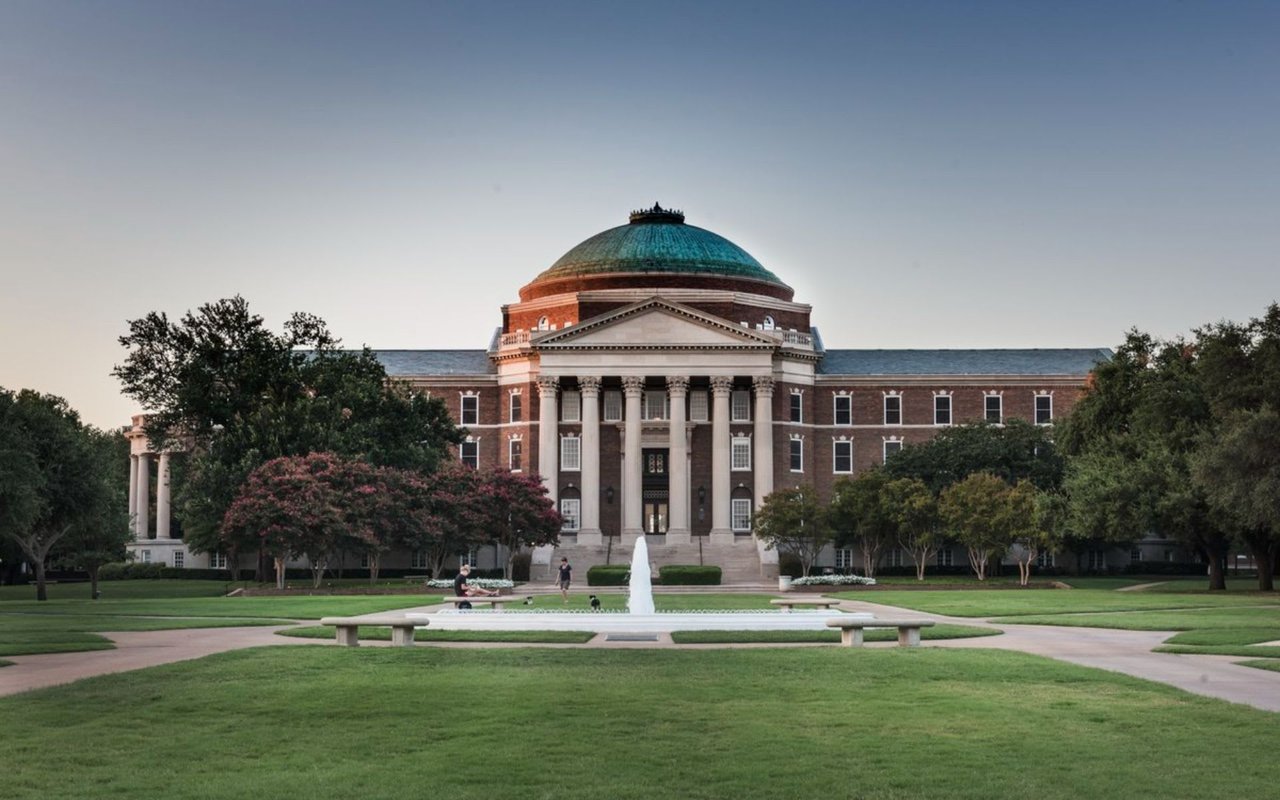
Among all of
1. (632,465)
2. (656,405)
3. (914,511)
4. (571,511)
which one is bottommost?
(914,511)

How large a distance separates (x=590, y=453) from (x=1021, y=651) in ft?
238

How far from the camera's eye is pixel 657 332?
336 feet

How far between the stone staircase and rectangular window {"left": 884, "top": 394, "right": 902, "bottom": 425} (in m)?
16.1

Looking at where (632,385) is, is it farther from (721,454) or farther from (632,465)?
(721,454)

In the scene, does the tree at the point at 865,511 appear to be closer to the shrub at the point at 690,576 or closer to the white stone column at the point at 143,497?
the shrub at the point at 690,576

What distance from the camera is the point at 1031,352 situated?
11656cm

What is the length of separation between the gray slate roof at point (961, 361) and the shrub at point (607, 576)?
3412 cm

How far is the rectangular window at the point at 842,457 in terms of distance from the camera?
10950 cm

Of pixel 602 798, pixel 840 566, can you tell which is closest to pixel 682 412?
pixel 840 566

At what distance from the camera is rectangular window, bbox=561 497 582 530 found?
103 metres

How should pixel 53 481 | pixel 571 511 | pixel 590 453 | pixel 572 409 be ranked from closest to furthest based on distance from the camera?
1. pixel 53 481
2. pixel 590 453
3. pixel 571 511
4. pixel 572 409

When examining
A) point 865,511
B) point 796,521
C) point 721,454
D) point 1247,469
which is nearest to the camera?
point 1247,469

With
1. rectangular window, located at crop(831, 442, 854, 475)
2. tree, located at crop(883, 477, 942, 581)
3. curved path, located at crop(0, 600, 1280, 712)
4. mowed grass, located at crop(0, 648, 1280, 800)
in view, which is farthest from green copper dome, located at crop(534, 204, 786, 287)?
mowed grass, located at crop(0, 648, 1280, 800)

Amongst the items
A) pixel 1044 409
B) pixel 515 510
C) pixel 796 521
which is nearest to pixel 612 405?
pixel 515 510
